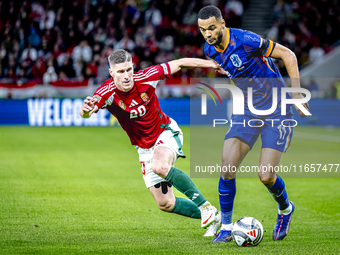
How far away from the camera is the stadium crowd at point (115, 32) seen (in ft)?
60.7

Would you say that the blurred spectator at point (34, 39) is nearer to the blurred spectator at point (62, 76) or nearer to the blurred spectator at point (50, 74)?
the blurred spectator at point (50, 74)

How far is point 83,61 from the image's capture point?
1830 centimetres

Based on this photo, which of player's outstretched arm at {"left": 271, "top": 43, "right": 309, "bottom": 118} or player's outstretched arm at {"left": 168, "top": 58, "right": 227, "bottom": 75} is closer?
player's outstretched arm at {"left": 271, "top": 43, "right": 309, "bottom": 118}

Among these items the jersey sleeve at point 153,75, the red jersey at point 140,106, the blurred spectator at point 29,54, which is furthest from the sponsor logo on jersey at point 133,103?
the blurred spectator at point 29,54

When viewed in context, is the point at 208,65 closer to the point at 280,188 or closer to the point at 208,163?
the point at 280,188

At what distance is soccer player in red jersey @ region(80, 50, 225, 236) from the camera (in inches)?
188

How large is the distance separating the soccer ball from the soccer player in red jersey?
0.33 meters

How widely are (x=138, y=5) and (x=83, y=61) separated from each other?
171 inches

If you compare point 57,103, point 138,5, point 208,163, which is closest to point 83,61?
point 57,103

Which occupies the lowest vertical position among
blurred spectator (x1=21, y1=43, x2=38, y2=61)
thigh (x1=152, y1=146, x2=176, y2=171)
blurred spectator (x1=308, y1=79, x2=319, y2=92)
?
blurred spectator (x1=308, y1=79, x2=319, y2=92)

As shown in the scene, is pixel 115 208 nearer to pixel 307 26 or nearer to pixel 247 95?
pixel 247 95

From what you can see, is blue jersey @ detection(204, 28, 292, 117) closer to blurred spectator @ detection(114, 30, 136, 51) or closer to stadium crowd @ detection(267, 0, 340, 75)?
blurred spectator @ detection(114, 30, 136, 51)

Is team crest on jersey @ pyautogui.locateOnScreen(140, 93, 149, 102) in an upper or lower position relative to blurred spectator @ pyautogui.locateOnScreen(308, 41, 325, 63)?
upper

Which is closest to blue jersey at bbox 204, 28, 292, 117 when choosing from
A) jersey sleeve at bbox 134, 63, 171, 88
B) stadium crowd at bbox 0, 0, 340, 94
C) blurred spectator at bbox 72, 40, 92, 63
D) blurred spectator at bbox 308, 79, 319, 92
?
jersey sleeve at bbox 134, 63, 171, 88
